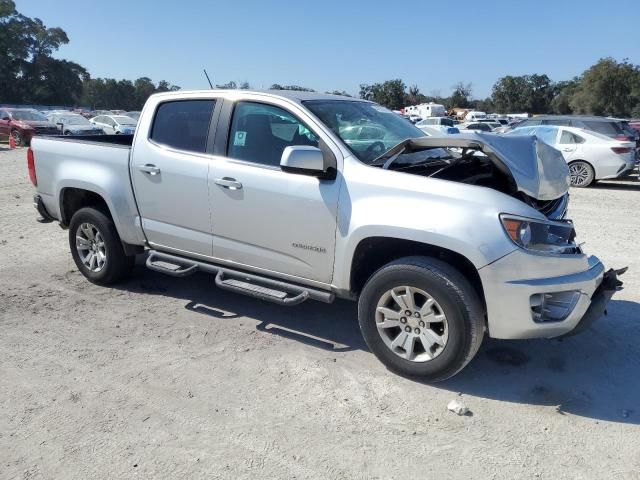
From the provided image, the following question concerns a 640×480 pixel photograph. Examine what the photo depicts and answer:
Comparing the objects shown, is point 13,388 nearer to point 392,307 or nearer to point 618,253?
point 392,307

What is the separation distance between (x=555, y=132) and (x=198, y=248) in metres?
11.7

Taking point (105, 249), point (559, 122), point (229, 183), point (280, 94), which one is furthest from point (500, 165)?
point (559, 122)

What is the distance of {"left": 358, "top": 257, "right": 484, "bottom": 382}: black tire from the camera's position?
11.1 ft

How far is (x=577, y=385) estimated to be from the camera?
3.67 metres

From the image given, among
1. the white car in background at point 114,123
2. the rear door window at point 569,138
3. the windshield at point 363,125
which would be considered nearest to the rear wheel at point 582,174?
the rear door window at point 569,138

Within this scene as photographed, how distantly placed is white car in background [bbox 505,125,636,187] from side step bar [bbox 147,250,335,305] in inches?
399

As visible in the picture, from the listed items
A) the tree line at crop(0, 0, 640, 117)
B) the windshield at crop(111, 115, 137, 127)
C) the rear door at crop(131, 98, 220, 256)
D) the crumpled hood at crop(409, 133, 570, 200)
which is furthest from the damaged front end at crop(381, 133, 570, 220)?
the tree line at crop(0, 0, 640, 117)

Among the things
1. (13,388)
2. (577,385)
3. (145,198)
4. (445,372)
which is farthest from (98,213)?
(577,385)

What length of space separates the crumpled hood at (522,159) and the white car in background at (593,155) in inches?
370

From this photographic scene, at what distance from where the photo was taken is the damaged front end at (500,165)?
3619mm

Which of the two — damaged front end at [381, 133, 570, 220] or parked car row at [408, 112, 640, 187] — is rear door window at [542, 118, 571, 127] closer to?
parked car row at [408, 112, 640, 187]

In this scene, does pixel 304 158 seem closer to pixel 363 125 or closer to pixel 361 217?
pixel 361 217

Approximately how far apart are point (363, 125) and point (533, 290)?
6.61 ft

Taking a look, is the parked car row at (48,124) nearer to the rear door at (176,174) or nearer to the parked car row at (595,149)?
the parked car row at (595,149)
